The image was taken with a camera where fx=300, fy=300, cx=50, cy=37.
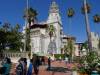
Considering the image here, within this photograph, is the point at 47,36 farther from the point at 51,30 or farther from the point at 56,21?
the point at 51,30

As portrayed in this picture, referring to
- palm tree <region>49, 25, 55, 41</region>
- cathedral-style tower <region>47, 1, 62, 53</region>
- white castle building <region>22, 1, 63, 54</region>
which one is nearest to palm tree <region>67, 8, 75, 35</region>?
palm tree <region>49, 25, 55, 41</region>

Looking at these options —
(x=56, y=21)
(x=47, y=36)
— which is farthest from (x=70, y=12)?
(x=56, y=21)

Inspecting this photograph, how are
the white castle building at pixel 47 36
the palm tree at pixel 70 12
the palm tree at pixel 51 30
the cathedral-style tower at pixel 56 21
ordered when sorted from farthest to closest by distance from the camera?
the cathedral-style tower at pixel 56 21, the white castle building at pixel 47 36, the palm tree at pixel 51 30, the palm tree at pixel 70 12

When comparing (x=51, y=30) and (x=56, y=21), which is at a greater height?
(x=56, y=21)

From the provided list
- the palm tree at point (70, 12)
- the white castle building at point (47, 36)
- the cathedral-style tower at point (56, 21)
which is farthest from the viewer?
the cathedral-style tower at point (56, 21)

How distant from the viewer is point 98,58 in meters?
16.9

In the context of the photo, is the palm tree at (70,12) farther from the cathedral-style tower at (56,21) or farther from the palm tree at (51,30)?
the cathedral-style tower at (56,21)

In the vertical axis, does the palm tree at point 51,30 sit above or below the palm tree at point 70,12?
below

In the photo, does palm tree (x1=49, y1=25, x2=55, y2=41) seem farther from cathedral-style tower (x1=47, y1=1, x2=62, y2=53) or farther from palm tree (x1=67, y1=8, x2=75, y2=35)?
palm tree (x1=67, y1=8, x2=75, y2=35)

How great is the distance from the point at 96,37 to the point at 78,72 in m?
99.4

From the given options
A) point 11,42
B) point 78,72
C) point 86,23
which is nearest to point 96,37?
point 11,42

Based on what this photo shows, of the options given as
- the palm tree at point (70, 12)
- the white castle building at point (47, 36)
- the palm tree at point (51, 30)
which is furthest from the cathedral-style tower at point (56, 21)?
the palm tree at point (70, 12)

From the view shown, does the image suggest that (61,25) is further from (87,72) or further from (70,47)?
(87,72)

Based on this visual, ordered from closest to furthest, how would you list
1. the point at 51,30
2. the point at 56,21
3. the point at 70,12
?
1. the point at 70,12
2. the point at 51,30
3. the point at 56,21
